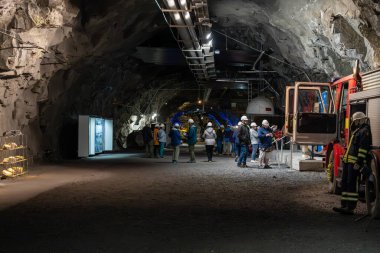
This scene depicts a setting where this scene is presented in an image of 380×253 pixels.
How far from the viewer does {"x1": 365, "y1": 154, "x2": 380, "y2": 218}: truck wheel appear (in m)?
7.71

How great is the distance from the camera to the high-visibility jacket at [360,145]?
26.1 feet

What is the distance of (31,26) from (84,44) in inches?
206

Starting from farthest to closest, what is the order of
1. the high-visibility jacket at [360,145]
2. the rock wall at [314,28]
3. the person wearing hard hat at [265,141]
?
the person wearing hard hat at [265,141], the rock wall at [314,28], the high-visibility jacket at [360,145]

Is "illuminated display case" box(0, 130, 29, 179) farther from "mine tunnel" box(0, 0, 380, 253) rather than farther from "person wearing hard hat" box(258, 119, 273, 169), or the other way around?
"person wearing hard hat" box(258, 119, 273, 169)

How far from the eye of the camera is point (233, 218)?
7.93 m

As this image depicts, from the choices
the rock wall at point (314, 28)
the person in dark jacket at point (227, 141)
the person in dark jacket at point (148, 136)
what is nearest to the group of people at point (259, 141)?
the rock wall at point (314, 28)

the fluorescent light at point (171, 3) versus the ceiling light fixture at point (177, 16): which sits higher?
the fluorescent light at point (171, 3)

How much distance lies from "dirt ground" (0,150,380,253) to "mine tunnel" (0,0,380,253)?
0.12ft

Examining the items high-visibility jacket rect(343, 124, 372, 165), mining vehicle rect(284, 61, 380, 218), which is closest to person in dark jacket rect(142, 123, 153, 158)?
mining vehicle rect(284, 61, 380, 218)

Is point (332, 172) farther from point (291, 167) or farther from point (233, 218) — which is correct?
point (291, 167)

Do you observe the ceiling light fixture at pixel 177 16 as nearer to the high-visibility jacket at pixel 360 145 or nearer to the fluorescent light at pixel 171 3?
the fluorescent light at pixel 171 3

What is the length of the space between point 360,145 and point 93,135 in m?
17.0

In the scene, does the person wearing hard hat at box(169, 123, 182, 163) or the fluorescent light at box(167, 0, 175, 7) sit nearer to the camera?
the fluorescent light at box(167, 0, 175, 7)

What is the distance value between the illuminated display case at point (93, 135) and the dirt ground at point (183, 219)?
8.69 meters
